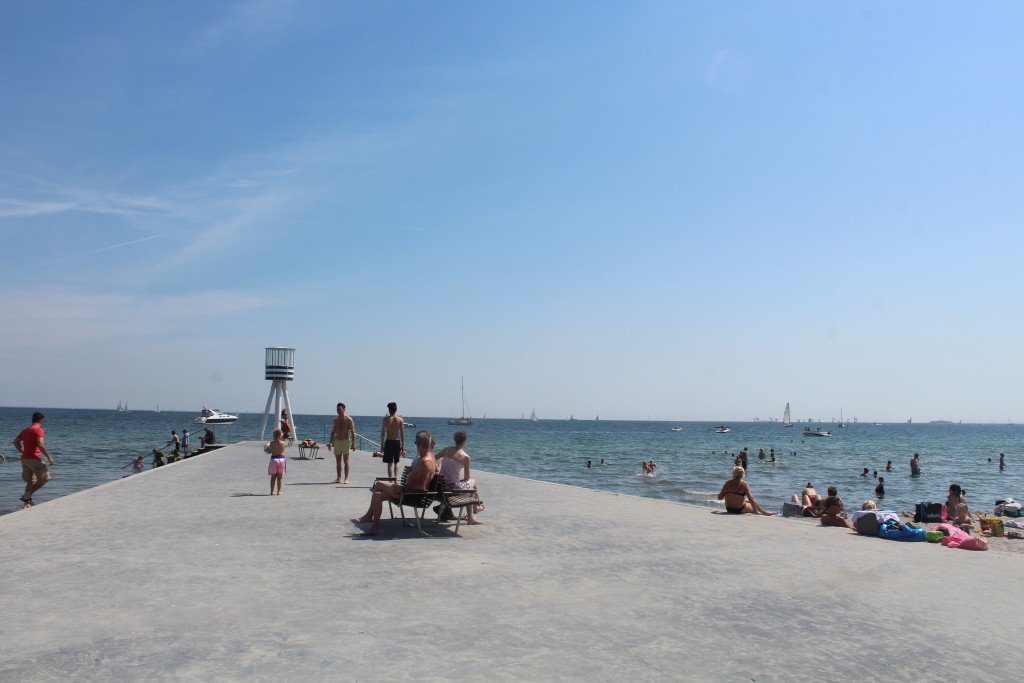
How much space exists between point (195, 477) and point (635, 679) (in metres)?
15.1

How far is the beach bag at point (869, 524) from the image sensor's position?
10711 mm

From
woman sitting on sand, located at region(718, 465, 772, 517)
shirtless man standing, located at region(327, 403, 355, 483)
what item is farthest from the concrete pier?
shirtless man standing, located at region(327, 403, 355, 483)

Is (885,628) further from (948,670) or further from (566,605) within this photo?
(566,605)

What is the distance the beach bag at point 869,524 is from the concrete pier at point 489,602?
0.45 m

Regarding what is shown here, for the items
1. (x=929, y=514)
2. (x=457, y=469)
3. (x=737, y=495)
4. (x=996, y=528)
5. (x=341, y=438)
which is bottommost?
(x=929, y=514)

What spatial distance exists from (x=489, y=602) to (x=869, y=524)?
22.6 ft

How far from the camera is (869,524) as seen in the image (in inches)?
424

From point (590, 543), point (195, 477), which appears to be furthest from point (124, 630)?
point (195, 477)

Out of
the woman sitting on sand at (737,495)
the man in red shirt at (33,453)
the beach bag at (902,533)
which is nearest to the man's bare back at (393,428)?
the man in red shirt at (33,453)

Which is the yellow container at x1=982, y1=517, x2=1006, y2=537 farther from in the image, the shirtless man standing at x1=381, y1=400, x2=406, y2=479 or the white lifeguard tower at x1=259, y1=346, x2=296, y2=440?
the white lifeguard tower at x1=259, y1=346, x2=296, y2=440

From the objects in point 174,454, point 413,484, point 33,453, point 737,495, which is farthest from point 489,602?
point 174,454

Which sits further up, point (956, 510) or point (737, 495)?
point (737, 495)

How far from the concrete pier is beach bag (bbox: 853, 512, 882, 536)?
1.47 ft

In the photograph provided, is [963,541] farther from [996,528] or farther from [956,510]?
[956,510]
